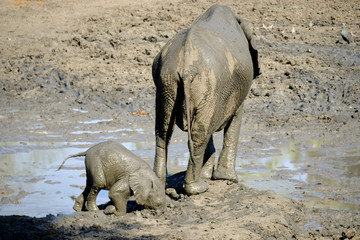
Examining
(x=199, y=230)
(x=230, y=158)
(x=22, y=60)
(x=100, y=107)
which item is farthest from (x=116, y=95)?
(x=199, y=230)

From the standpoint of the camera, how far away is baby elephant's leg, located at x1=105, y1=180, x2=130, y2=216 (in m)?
6.00

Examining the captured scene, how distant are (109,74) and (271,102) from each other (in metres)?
4.16

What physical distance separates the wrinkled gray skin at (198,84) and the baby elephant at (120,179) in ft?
1.87

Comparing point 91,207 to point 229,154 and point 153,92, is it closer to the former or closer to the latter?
point 229,154

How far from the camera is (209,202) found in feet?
21.6

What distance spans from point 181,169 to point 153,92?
4.88m

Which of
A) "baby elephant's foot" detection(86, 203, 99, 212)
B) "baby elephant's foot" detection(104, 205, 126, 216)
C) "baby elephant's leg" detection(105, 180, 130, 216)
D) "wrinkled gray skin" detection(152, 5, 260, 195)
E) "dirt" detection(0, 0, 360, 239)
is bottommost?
"dirt" detection(0, 0, 360, 239)

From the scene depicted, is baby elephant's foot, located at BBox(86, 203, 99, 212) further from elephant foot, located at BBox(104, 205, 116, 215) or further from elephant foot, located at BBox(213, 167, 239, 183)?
elephant foot, located at BBox(213, 167, 239, 183)

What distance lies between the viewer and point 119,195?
602cm

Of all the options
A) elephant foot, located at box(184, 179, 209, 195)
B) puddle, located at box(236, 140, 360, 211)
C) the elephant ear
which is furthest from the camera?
the elephant ear

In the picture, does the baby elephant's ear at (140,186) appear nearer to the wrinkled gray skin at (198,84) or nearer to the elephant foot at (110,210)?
the elephant foot at (110,210)

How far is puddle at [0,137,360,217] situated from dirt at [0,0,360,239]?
145 mm

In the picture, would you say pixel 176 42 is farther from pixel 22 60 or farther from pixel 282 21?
pixel 282 21

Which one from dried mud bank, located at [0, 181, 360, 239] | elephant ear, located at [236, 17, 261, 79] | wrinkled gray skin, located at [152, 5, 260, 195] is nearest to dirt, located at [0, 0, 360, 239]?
dried mud bank, located at [0, 181, 360, 239]
